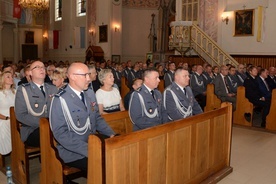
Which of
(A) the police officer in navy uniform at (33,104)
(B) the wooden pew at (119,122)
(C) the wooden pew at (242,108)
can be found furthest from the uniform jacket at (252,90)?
(A) the police officer in navy uniform at (33,104)

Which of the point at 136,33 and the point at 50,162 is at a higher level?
the point at 136,33

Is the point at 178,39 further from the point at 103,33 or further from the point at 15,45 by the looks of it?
the point at 15,45

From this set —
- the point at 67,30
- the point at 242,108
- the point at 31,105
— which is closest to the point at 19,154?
the point at 31,105

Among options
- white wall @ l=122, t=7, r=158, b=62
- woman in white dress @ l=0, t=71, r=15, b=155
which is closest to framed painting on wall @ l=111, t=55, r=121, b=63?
white wall @ l=122, t=7, r=158, b=62

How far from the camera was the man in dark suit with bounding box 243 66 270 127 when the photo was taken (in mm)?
6965

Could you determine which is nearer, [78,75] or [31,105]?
[78,75]

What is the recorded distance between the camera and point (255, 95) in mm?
7180

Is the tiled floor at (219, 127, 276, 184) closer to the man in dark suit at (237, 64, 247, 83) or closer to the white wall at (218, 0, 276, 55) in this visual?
the man in dark suit at (237, 64, 247, 83)

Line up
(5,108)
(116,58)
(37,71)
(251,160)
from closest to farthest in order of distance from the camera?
(37,71), (5,108), (251,160), (116,58)

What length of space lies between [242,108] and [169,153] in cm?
451

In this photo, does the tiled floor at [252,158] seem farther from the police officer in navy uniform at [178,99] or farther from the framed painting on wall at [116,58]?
the framed painting on wall at [116,58]

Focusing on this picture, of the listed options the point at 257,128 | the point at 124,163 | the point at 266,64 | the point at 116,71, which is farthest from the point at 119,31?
the point at 124,163

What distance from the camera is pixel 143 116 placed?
388 centimetres

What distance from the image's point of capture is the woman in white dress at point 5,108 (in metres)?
4.39
